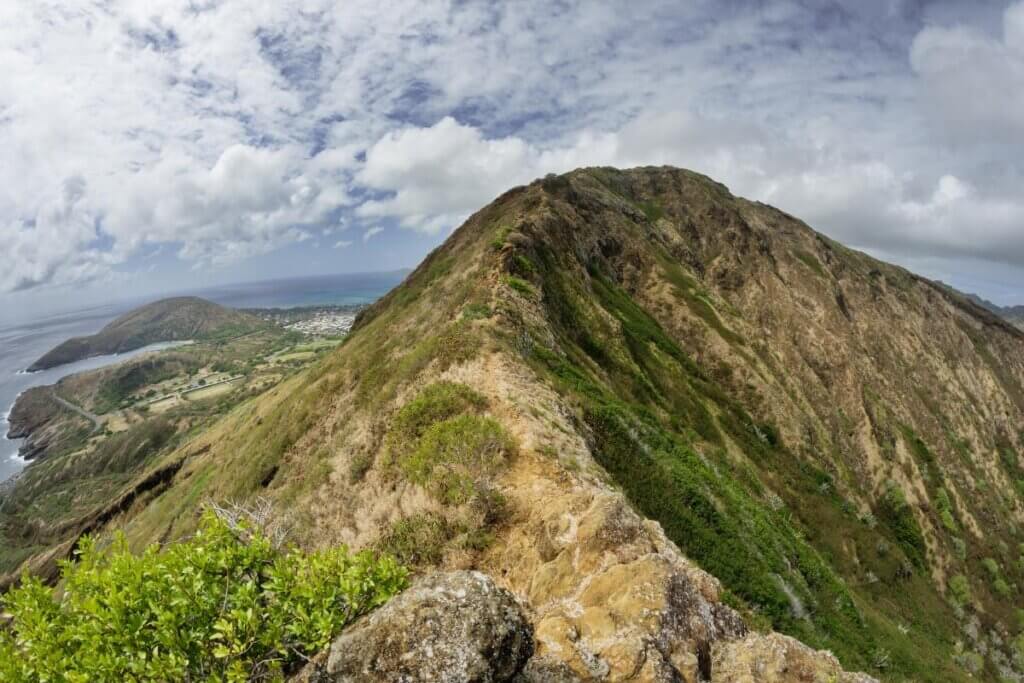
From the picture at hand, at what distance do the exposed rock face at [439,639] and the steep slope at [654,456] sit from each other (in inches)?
66.3

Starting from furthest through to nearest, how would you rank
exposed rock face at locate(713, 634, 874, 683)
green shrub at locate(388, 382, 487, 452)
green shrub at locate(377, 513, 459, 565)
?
green shrub at locate(388, 382, 487, 452), green shrub at locate(377, 513, 459, 565), exposed rock face at locate(713, 634, 874, 683)

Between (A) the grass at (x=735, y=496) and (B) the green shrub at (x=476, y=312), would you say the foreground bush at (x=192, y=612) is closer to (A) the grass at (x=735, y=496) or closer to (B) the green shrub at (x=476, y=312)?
(A) the grass at (x=735, y=496)

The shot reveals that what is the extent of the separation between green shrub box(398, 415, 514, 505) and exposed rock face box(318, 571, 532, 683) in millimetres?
7404

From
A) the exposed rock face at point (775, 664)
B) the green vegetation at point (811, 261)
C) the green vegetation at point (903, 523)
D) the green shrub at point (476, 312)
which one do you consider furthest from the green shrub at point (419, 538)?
the green vegetation at point (811, 261)

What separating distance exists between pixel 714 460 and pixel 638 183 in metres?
95.0

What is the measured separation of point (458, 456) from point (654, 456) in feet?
48.3

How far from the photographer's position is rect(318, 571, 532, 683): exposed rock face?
6.91 meters

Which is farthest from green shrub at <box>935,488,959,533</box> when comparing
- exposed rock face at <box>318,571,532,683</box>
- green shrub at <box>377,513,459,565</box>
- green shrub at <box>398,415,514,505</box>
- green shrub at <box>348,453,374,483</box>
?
exposed rock face at <box>318,571,532,683</box>

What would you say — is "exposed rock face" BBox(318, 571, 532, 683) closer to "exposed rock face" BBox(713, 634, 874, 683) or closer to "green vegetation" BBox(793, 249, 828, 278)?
"exposed rock face" BBox(713, 634, 874, 683)

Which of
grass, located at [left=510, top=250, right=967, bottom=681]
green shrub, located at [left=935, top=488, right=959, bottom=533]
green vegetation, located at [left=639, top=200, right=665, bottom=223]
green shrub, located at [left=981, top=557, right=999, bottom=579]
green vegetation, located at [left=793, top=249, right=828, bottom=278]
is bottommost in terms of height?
green shrub, located at [left=981, top=557, right=999, bottom=579]

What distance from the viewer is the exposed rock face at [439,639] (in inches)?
272

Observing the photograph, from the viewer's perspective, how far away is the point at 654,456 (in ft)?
90.1

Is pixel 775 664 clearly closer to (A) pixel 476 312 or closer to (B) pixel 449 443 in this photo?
(B) pixel 449 443

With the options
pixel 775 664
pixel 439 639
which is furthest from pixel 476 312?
pixel 439 639
